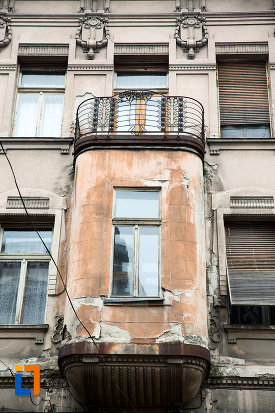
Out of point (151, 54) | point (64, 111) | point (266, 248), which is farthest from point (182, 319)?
point (151, 54)

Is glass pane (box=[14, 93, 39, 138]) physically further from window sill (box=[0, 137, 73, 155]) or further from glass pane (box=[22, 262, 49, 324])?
glass pane (box=[22, 262, 49, 324])

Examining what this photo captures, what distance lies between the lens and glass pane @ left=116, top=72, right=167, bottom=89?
49.1ft

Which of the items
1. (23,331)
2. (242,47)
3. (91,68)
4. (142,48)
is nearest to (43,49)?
(91,68)

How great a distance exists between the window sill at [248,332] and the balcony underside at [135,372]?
2.93 ft

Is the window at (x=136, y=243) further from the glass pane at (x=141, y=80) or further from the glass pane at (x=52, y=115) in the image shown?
the glass pane at (x=141, y=80)

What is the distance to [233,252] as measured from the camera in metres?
12.7

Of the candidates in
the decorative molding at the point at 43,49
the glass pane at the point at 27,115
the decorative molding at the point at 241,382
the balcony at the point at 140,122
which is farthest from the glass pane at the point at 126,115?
the decorative molding at the point at 241,382

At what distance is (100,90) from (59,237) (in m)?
3.66

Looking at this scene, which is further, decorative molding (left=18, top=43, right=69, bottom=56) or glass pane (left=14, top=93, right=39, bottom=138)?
decorative molding (left=18, top=43, right=69, bottom=56)

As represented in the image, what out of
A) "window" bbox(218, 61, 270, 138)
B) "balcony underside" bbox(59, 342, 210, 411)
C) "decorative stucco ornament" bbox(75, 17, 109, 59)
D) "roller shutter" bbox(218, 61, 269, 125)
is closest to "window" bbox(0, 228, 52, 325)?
"balcony underside" bbox(59, 342, 210, 411)

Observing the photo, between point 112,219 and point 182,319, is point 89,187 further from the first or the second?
point 182,319

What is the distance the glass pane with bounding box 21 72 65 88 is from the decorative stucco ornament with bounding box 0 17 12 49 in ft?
2.62

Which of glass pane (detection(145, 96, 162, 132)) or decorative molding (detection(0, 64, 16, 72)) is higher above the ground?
decorative molding (detection(0, 64, 16, 72))

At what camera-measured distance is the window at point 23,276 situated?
12.4 meters
